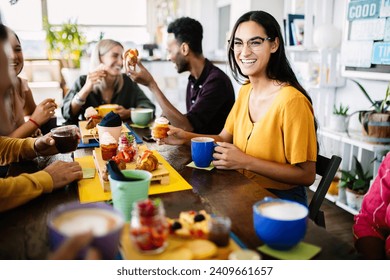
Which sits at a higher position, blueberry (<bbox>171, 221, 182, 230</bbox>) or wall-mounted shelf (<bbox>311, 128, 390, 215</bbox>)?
blueberry (<bbox>171, 221, 182, 230</bbox>)

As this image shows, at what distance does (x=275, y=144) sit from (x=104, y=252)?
0.91 metres

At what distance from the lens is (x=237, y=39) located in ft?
4.82

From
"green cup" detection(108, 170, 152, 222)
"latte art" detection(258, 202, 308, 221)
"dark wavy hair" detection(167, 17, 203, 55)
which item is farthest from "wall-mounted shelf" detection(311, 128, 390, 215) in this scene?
"green cup" detection(108, 170, 152, 222)

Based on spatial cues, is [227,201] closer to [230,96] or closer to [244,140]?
[244,140]

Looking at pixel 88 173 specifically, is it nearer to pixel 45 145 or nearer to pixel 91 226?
pixel 45 145

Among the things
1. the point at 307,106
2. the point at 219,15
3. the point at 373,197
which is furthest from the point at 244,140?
the point at 219,15

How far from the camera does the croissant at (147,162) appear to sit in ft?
3.69

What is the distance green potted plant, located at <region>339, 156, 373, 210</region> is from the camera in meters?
2.47

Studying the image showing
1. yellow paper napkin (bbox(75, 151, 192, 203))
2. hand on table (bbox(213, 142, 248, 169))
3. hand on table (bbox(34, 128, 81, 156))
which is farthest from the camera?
hand on table (bbox(34, 128, 81, 156))

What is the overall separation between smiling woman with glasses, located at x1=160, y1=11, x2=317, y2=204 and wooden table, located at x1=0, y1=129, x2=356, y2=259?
0.12 m

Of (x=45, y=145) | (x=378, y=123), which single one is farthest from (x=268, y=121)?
(x=378, y=123)

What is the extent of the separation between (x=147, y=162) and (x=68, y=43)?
445 centimetres

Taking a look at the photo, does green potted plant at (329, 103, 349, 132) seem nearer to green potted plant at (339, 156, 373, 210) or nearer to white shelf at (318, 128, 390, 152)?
white shelf at (318, 128, 390, 152)

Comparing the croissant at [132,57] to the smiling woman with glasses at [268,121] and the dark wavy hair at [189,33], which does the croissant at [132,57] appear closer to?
the dark wavy hair at [189,33]
